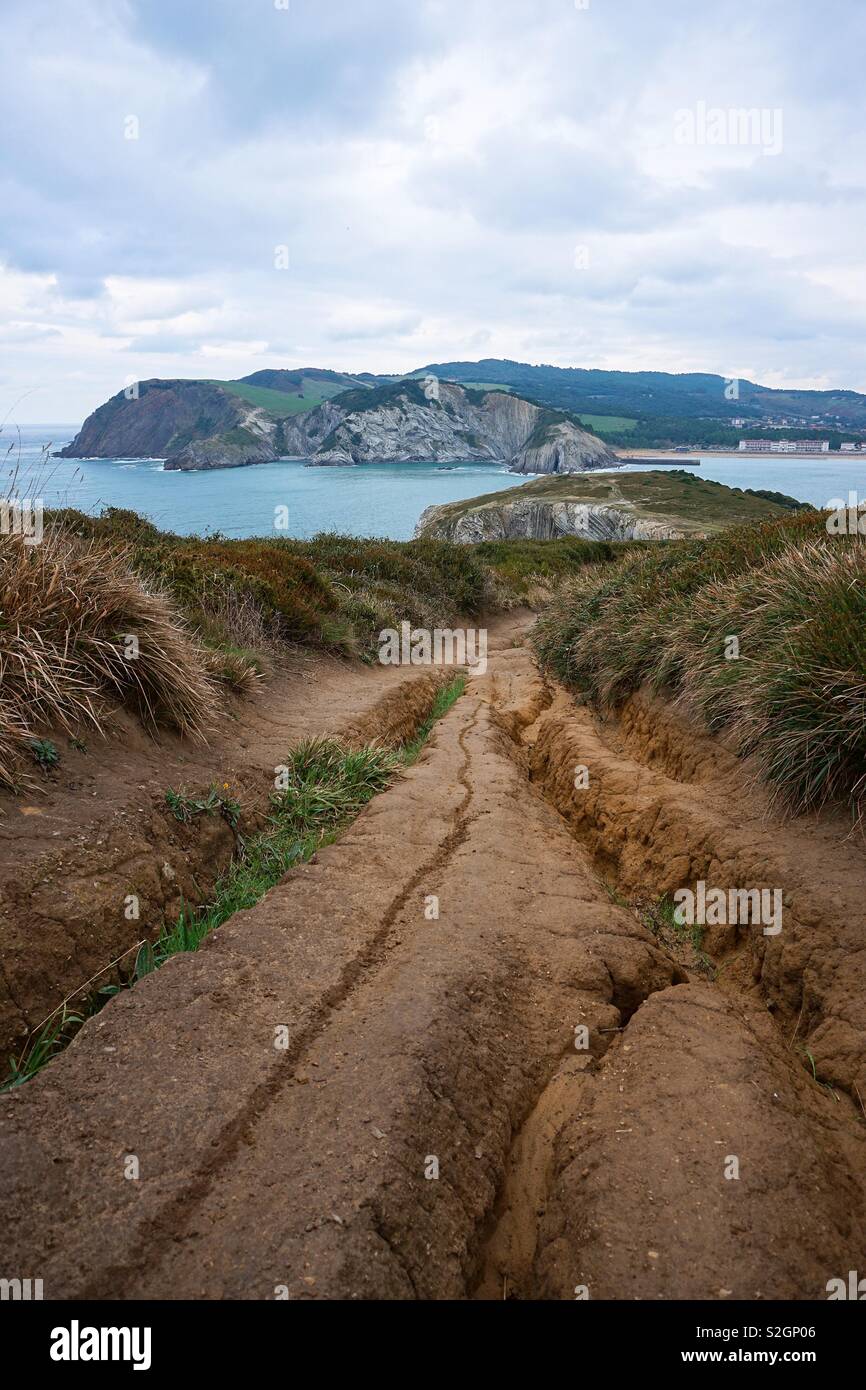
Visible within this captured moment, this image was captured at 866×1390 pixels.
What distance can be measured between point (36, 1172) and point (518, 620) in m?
21.4

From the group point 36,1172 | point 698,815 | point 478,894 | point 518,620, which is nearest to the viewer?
point 36,1172

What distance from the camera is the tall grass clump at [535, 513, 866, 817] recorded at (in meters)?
4.59

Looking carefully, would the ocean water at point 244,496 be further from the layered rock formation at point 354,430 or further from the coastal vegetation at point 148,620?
the layered rock formation at point 354,430

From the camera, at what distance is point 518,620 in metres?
22.9

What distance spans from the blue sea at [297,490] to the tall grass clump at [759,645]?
439 centimetres

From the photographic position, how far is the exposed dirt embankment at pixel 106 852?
3.23 metres

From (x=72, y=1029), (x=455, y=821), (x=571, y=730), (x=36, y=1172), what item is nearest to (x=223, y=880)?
(x=72, y=1029)

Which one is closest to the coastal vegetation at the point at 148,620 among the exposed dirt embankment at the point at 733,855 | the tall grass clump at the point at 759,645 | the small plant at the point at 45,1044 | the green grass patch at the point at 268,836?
the green grass patch at the point at 268,836

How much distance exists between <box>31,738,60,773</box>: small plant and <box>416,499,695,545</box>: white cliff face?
4532 cm

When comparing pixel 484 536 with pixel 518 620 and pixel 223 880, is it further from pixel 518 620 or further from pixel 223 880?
pixel 223 880

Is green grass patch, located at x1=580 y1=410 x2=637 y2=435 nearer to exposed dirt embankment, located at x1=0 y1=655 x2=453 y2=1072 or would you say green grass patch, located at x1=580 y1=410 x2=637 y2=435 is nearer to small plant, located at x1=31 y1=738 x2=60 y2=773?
exposed dirt embankment, located at x1=0 y1=655 x2=453 y2=1072

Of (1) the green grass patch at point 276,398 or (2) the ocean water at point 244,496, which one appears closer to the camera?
(2) the ocean water at point 244,496

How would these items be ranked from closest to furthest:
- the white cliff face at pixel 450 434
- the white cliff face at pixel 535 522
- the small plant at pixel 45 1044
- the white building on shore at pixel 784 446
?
the small plant at pixel 45 1044 < the white cliff face at pixel 535 522 < the white building on shore at pixel 784 446 < the white cliff face at pixel 450 434

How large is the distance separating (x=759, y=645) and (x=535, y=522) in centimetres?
5072
